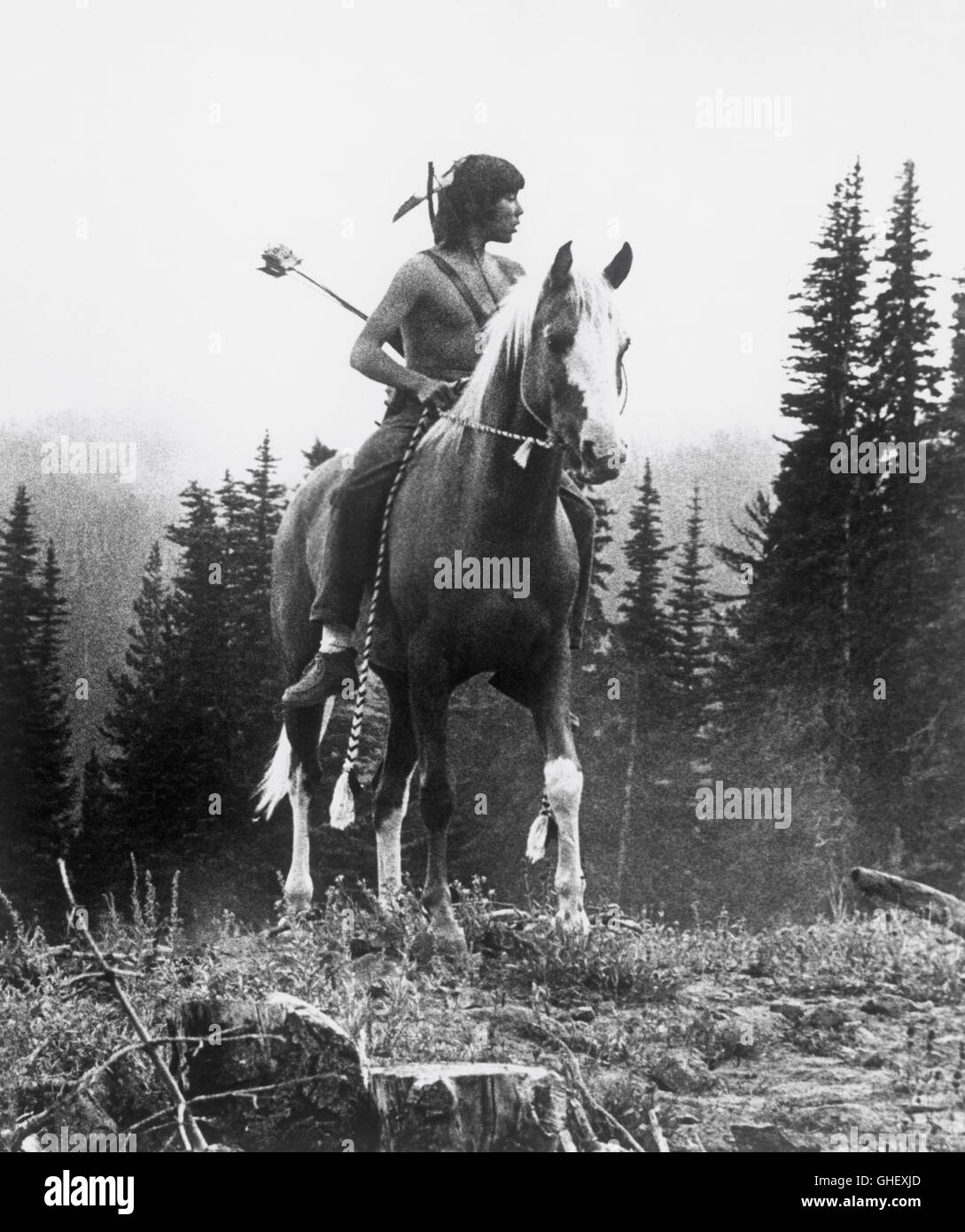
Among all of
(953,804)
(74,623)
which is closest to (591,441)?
(74,623)

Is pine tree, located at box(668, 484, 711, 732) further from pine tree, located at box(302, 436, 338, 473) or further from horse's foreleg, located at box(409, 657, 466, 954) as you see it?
horse's foreleg, located at box(409, 657, 466, 954)

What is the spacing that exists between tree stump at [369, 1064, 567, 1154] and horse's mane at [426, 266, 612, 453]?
3.52 meters

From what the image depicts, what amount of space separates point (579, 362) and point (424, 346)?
2169 mm

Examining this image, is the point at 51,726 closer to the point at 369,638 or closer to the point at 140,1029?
the point at 369,638

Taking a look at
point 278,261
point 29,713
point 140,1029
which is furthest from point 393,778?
point 29,713

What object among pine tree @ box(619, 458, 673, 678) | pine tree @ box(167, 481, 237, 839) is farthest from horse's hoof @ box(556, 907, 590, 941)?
pine tree @ box(619, 458, 673, 678)

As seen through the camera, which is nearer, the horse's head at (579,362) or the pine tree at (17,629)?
the horse's head at (579,362)

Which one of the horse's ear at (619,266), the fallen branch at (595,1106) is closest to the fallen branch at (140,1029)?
the fallen branch at (595,1106)

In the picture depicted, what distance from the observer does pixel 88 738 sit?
16.1 metres

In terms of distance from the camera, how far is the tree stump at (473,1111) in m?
6.62

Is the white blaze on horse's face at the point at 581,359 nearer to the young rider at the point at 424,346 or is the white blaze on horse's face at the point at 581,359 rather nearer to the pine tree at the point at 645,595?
the young rider at the point at 424,346

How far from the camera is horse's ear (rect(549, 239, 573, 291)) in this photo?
8.09 meters

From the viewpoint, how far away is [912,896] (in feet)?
36.2
